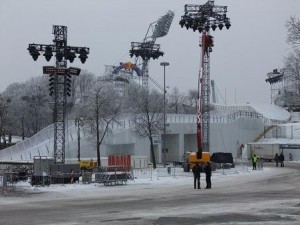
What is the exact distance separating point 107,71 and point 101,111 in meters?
61.6

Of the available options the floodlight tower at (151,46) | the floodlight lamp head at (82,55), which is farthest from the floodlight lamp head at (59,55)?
the floodlight tower at (151,46)

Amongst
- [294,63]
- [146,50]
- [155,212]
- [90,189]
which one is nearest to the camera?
[155,212]

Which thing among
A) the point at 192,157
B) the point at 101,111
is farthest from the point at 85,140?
the point at 192,157

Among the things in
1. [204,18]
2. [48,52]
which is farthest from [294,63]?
[48,52]

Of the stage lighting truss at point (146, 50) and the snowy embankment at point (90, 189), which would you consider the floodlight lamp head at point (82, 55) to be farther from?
the stage lighting truss at point (146, 50)

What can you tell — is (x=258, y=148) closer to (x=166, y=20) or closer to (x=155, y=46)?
(x=155, y=46)

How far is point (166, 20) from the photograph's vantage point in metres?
120

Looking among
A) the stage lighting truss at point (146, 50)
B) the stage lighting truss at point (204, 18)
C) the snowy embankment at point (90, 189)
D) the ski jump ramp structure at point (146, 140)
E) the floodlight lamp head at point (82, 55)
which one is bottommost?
the snowy embankment at point (90, 189)

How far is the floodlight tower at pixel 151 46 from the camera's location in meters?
112

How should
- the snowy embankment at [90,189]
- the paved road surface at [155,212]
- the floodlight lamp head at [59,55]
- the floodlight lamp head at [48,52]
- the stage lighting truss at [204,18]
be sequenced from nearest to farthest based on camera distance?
1. the paved road surface at [155,212]
2. the snowy embankment at [90,189]
3. the floodlight lamp head at [48,52]
4. the floodlight lamp head at [59,55]
5. the stage lighting truss at [204,18]

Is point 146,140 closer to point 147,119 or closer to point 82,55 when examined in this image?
point 147,119

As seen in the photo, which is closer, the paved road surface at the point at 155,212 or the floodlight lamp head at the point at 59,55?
the paved road surface at the point at 155,212

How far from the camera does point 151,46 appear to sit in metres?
113

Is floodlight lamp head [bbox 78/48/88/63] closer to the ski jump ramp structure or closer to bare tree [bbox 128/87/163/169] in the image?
the ski jump ramp structure
